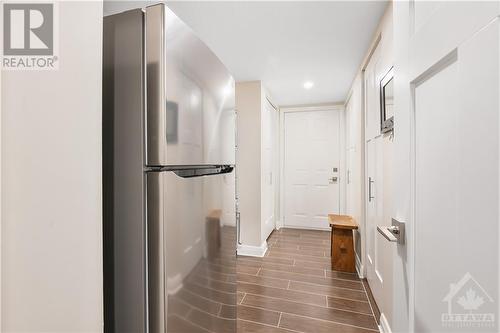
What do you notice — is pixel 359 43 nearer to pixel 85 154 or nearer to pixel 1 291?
pixel 85 154

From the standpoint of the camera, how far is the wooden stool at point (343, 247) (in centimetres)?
295

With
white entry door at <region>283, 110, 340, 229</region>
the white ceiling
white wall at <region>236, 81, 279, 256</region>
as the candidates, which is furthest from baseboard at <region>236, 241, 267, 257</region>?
the white ceiling

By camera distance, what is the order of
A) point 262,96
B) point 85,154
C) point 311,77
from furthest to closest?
1. point 262,96
2. point 311,77
3. point 85,154

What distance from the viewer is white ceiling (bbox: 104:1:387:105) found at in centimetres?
179

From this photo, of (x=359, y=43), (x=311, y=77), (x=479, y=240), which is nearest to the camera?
(x=479, y=240)

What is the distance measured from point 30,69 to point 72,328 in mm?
667

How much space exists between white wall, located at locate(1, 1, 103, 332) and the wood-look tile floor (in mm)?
1576

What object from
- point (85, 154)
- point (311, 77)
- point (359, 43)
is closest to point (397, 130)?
point (85, 154)

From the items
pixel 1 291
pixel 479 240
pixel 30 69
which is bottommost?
pixel 1 291

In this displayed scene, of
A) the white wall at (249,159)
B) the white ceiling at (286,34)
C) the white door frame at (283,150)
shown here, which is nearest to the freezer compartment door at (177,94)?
the white ceiling at (286,34)

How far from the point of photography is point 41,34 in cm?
66

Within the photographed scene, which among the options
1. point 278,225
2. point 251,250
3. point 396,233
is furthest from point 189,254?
point 278,225

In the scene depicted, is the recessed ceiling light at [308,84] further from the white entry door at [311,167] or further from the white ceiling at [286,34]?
the white entry door at [311,167]

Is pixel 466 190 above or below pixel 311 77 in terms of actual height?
below
